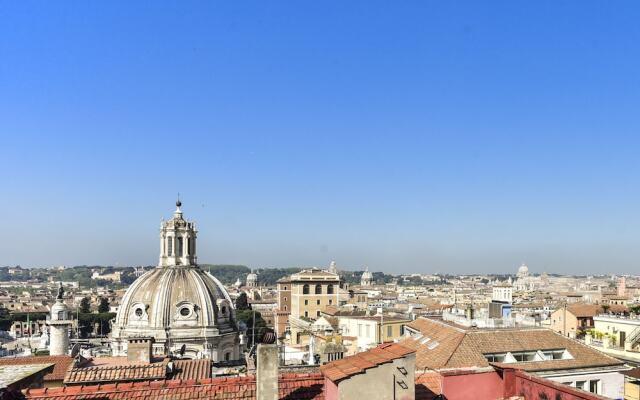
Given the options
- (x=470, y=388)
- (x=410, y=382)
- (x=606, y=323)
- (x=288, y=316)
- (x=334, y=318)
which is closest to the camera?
(x=410, y=382)

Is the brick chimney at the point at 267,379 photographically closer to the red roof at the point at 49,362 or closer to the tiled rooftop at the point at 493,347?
the red roof at the point at 49,362

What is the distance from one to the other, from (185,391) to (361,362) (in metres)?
3.32

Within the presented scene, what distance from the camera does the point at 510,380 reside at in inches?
450

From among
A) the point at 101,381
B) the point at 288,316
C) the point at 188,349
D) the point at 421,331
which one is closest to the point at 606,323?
the point at 421,331

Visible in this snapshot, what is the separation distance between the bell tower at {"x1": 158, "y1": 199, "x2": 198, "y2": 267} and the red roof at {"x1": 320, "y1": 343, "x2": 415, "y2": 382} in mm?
38975

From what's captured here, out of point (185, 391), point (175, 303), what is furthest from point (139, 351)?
point (175, 303)

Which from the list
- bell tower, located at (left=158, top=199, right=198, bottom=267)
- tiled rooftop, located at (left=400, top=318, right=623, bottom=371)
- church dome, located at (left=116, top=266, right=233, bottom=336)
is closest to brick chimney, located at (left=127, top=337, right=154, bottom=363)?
tiled rooftop, located at (left=400, top=318, right=623, bottom=371)

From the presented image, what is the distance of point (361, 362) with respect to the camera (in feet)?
33.2

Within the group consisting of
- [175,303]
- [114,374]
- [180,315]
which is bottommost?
[180,315]

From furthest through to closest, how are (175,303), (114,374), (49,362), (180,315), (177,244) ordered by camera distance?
1. (177,244)
2. (175,303)
3. (180,315)
4. (49,362)
5. (114,374)

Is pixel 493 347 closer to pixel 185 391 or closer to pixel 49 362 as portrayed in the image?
pixel 185 391

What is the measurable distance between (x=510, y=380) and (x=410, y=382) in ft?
8.66

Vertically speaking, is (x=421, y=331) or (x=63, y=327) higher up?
(x=421, y=331)

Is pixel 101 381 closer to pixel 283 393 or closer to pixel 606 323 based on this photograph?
pixel 283 393
